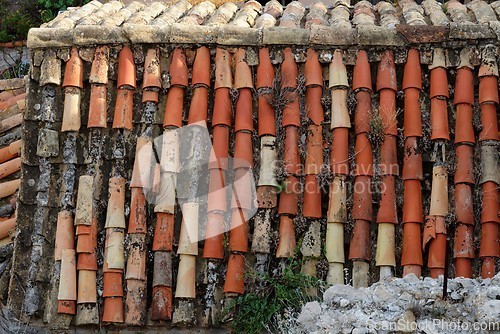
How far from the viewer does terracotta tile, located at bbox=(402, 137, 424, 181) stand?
23.2ft

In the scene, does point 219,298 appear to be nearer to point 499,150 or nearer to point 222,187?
point 222,187

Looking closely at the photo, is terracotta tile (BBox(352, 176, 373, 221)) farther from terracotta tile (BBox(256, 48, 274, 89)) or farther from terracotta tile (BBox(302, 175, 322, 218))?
terracotta tile (BBox(256, 48, 274, 89))

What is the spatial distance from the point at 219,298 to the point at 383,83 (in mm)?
2351

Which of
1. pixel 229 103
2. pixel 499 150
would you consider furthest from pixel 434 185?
pixel 229 103

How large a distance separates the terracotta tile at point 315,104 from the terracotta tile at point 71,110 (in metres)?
2.02

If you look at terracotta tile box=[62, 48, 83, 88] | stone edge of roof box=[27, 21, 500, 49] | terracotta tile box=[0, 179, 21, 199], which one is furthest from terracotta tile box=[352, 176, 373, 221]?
terracotta tile box=[0, 179, 21, 199]

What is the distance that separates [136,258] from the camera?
274 inches

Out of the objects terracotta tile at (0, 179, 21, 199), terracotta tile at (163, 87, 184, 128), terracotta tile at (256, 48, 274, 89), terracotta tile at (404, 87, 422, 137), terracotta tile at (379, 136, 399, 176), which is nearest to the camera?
terracotta tile at (379, 136, 399, 176)

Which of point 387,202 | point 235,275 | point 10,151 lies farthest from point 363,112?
point 10,151

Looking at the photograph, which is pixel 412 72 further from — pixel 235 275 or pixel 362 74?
pixel 235 275

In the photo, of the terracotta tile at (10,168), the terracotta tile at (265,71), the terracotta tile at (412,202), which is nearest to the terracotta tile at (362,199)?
the terracotta tile at (412,202)

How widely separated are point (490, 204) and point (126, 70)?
3331mm

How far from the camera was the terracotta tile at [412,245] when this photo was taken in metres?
6.81

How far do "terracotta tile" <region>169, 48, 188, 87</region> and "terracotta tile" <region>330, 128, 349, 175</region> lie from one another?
1.42 meters
